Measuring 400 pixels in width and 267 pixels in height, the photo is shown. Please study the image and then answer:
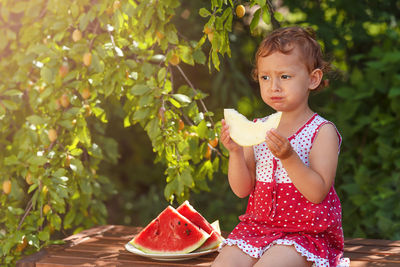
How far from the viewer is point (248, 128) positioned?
274cm

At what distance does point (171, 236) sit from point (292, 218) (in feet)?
→ 2.60

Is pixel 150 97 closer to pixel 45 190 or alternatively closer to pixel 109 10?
pixel 109 10

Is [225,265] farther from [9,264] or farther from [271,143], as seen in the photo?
[9,264]

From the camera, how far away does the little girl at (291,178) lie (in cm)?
272

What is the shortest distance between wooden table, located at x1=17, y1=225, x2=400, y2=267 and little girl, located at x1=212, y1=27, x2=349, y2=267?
353mm

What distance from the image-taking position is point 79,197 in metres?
4.24

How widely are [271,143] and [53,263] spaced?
136cm

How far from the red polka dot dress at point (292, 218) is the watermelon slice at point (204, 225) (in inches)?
17.3

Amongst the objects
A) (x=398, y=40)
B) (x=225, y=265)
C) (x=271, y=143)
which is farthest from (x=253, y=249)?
(x=398, y=40)

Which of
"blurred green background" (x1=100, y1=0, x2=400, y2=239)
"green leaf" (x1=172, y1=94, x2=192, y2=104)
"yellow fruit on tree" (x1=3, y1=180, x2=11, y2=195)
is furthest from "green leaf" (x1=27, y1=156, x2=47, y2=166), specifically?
"blurred green background" (x1=100, y1=0, x2=400, y2=239)

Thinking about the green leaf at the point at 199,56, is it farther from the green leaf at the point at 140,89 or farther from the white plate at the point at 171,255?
the white plate at the point at 171,255

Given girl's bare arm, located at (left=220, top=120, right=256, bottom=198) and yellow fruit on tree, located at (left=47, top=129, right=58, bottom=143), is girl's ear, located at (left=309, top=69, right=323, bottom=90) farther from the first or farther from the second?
yellow fruit on tree, located at (left=47, top=129, right=58, bottom=143)

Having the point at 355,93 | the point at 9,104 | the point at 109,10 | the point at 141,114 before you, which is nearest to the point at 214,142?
the point at 141,114

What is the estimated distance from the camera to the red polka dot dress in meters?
2.78
